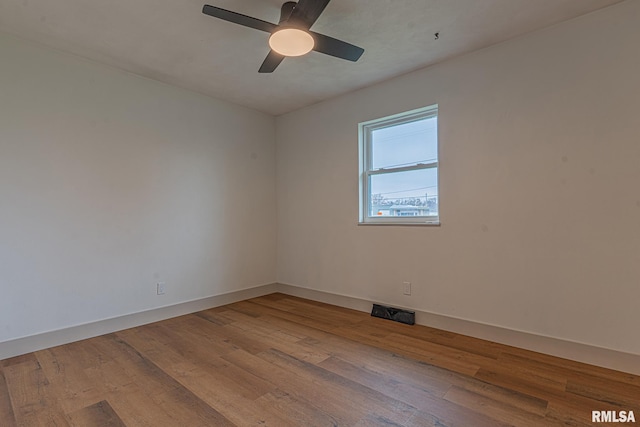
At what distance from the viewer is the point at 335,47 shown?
2180mm

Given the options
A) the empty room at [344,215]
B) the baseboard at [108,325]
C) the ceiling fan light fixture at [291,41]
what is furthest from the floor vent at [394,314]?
the ceiling fan light fixture at [291,41]

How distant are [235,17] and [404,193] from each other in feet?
7.54

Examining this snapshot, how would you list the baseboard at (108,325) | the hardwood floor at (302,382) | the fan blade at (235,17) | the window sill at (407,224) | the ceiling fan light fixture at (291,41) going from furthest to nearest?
1. the window sill at (407,224)
2. the baseboard at (108,325)
3. the ceiling fan light fixture at (291,41)
4. the fan blade at (235,17)
5. the hardwood floor at (302,382)

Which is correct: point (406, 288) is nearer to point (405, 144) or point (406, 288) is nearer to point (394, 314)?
point (394, 314)

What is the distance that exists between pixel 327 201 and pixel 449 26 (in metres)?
2.24

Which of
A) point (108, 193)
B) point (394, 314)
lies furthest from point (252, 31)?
point (394, 314)

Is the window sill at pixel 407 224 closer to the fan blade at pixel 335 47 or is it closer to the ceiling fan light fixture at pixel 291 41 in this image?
the fan blade at pixel 335 47

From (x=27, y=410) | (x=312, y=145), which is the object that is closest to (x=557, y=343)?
(x=312, y=145)

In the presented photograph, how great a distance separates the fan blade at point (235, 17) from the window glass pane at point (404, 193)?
2020 mm

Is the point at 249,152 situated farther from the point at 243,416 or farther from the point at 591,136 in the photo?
the point at 591,136

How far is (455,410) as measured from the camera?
1.76m

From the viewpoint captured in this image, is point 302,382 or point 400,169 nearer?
point 302,382

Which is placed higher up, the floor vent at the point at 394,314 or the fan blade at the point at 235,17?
the fan blade at the point at 235,17

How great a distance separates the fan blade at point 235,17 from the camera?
1.82 m
